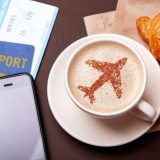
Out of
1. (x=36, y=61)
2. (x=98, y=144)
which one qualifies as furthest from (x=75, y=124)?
(x=36, y=61)

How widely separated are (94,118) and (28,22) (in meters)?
0.25

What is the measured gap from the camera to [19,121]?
2.00 ft

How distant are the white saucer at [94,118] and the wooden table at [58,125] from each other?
1.6 inches

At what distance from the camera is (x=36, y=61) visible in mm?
637

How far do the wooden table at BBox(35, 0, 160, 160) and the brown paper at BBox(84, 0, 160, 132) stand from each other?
0.02m

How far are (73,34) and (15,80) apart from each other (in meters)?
0.15

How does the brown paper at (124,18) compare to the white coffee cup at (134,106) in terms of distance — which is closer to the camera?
the white coffee cup at (134,106)

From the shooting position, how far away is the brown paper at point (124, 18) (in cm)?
63

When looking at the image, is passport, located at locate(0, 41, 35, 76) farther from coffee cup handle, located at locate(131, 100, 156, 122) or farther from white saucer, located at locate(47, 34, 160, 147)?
coffee cup handle, located at locate(131, 100, 156, 122)

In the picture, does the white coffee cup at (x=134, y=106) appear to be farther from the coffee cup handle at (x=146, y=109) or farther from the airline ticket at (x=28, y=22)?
the airline ticket at (x=28, y=22)

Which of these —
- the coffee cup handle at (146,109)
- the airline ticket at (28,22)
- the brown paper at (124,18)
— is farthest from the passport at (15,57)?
the coffee cup handle at (146,109)

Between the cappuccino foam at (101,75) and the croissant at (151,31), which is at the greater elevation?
the croissant at (151,31)

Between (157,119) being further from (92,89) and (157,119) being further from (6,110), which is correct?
(6,110)

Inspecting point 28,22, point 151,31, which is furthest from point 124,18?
point 28,22
